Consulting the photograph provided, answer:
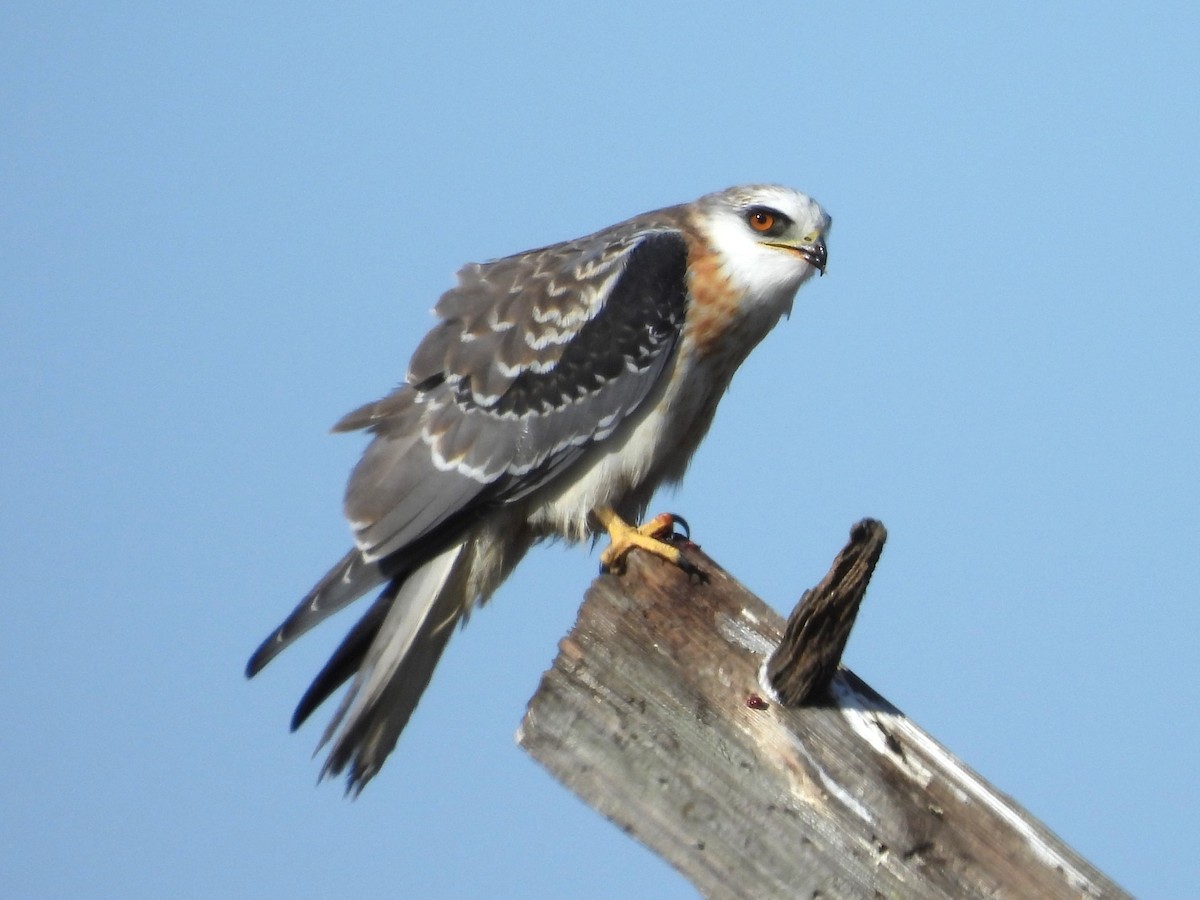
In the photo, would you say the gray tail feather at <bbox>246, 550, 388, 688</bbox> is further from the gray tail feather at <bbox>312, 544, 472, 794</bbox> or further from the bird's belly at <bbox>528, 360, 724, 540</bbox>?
the bird's belly at <bbox>528, 360, 724, 540</bbox>

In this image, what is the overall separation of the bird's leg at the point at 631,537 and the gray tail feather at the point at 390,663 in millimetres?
645

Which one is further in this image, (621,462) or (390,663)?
(621,462)

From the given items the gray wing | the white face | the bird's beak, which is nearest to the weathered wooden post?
the gray wing

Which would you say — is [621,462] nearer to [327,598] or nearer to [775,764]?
[327,598]

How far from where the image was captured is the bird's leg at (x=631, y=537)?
15.7ft

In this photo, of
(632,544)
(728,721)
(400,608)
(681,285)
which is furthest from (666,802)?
(681,285)

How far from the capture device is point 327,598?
18.5 ft

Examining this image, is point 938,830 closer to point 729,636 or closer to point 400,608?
point 729,636

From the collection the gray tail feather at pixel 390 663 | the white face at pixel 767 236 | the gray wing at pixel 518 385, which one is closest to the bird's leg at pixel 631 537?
the gray wing at pixel 518 385

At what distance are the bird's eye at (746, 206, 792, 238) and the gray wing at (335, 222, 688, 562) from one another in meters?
0.35

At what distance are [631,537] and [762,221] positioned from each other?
6.21ft

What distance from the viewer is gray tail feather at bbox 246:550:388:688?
17.7 ft

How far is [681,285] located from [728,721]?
285cm

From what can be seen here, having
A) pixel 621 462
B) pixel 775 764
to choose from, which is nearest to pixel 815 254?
pixel 621 462
